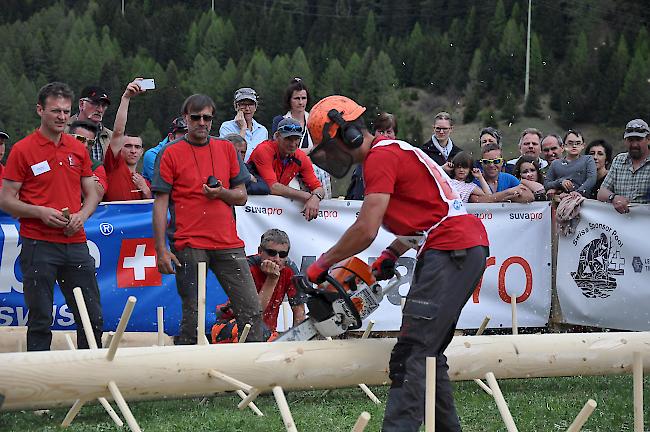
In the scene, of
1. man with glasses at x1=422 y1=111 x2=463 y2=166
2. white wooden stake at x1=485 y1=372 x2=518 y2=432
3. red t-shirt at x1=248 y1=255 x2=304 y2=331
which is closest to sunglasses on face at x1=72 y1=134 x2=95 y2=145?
red t-shirt at x1=248 y1=255 x2=304 y2=331

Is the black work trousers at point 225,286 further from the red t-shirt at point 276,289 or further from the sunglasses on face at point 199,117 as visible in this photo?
the sunglasses on face at point 199,117

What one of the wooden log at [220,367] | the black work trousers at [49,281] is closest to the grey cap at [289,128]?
the black work trousers at [49,281]

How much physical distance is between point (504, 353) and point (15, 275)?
4.27 m

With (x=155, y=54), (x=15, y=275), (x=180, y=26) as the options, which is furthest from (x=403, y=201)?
(x=180, y=26)

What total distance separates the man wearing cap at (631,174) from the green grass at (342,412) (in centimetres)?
226

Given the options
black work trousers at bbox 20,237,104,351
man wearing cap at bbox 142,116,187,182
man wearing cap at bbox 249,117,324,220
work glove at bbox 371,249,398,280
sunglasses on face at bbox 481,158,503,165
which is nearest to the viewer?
work glove at bbox 371,249,398,280

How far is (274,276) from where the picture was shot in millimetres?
7117

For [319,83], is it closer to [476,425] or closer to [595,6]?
[595,6]

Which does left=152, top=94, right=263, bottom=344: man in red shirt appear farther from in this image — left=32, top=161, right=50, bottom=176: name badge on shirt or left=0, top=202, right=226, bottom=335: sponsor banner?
left=0, top=202, right=226, bottom=335: sponsor banner

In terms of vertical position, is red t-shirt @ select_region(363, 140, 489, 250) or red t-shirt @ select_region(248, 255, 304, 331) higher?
red t-shirt @ select_region(363, 140, 489, 250)

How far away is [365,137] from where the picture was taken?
4867mm

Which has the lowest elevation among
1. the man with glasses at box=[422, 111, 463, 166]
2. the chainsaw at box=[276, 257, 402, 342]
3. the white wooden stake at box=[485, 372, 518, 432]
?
the man with glasses at box=[422, 111, 463, 166]

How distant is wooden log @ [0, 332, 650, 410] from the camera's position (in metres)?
4.64

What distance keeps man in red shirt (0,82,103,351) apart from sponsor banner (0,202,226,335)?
1.45 meters
